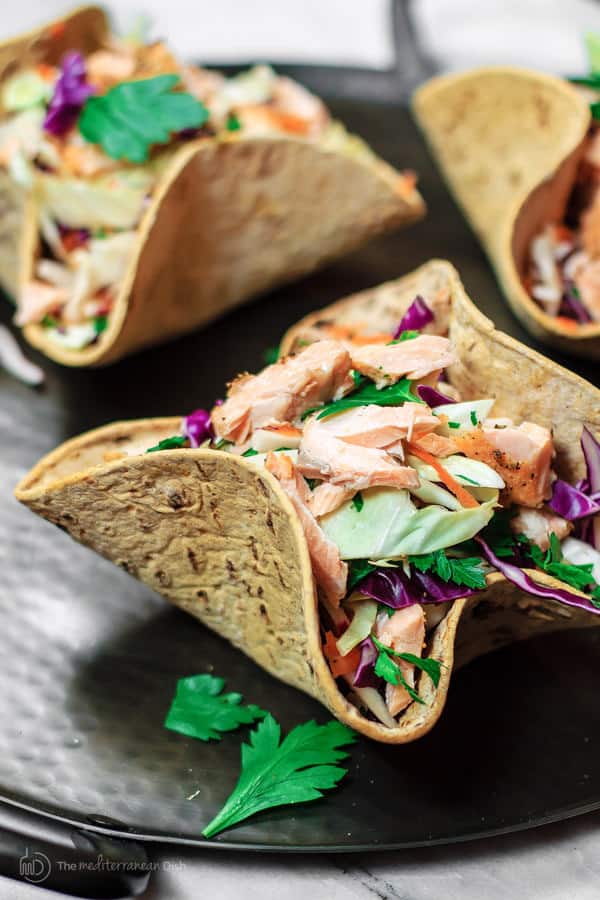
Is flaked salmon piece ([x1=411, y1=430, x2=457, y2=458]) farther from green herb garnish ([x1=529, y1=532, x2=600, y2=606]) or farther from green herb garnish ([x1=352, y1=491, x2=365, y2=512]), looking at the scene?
green herb garnish ([x1=529, y1=532, x2=600, y2=606])

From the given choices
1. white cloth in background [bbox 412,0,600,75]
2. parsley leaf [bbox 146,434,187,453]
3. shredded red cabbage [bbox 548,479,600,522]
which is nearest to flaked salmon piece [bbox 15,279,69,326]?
parsley leaf [bbox 146,434,187,453]

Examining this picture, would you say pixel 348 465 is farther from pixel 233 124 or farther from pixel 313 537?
pixel 233 124

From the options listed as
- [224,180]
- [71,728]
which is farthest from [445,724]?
[224,180]

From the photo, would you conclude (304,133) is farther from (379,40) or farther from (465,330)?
(379,40)

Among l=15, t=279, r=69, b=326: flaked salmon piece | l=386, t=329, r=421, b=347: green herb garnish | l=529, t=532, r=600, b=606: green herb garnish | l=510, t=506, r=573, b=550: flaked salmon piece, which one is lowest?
l=529, t=532, r=600, b=606: green herb garnish

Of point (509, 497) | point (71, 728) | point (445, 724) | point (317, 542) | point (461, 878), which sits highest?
point (317, 542)
